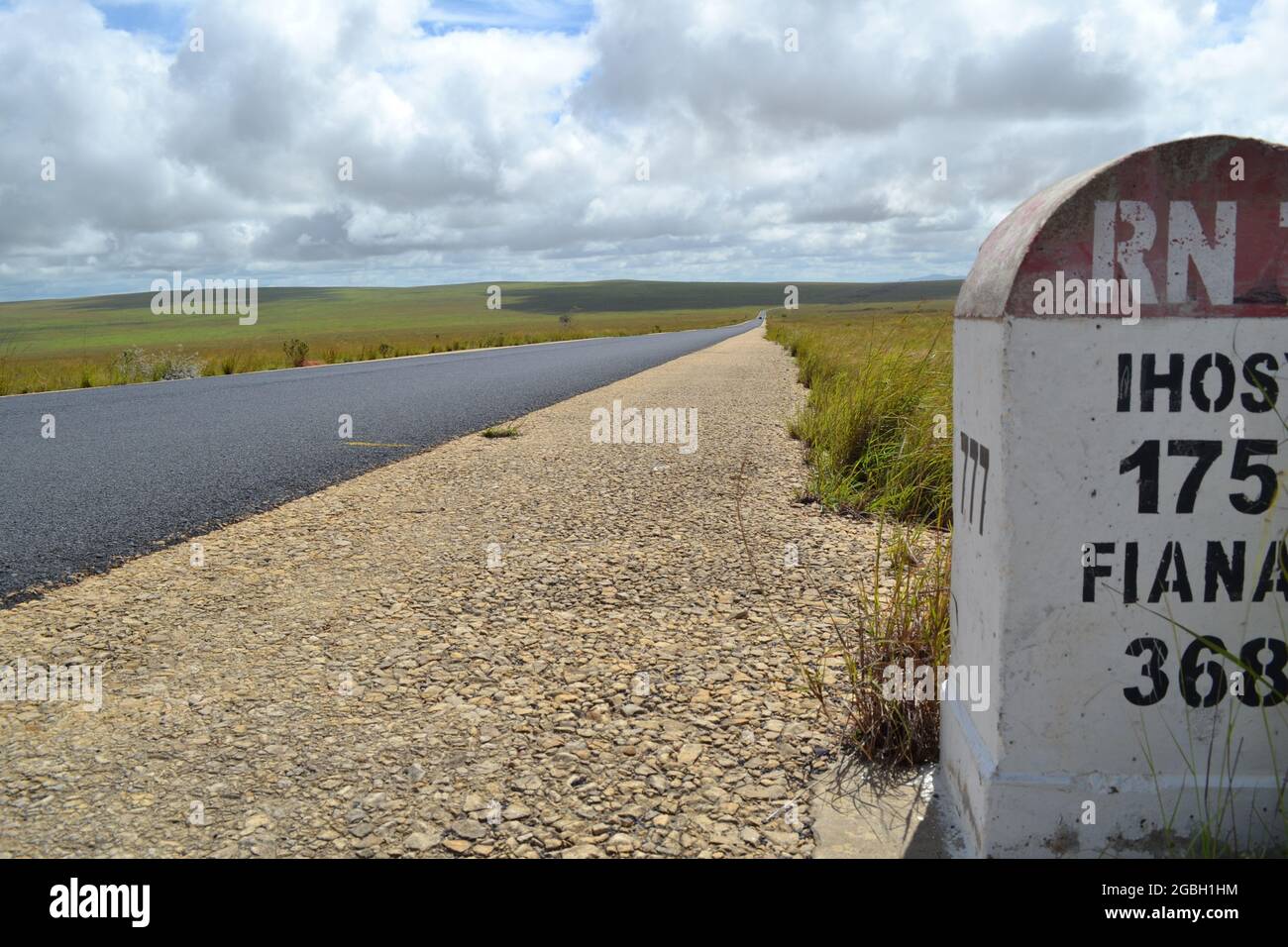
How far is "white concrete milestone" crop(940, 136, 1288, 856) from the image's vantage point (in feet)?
6.25

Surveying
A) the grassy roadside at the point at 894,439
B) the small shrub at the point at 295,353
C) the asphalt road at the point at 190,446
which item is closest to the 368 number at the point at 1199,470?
the grassy roadside at the point at 894,439

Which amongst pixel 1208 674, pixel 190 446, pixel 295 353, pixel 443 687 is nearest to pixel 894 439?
pixel 443 687

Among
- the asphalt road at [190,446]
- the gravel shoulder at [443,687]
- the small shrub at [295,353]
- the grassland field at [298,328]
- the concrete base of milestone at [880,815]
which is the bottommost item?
the concrete base of milestone at [880,815]

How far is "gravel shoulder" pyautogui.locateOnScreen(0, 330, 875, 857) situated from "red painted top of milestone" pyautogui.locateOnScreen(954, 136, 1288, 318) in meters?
1.51

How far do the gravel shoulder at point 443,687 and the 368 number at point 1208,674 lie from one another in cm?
92

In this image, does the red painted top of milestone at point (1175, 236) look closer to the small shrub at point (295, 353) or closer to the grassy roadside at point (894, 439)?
the grassy roadside at point (894, 439)

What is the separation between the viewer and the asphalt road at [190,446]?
5.29 m

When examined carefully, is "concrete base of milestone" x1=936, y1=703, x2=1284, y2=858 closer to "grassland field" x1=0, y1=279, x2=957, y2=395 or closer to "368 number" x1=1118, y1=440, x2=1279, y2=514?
"368 number" x1=1118, y1=440, x2=1279, y2=514

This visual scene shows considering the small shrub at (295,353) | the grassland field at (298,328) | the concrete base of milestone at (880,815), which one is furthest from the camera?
the small shrub at (295,353)

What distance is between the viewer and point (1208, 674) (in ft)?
6.69

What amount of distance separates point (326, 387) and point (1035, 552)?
14182 mm

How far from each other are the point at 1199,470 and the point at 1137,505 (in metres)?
0.15
